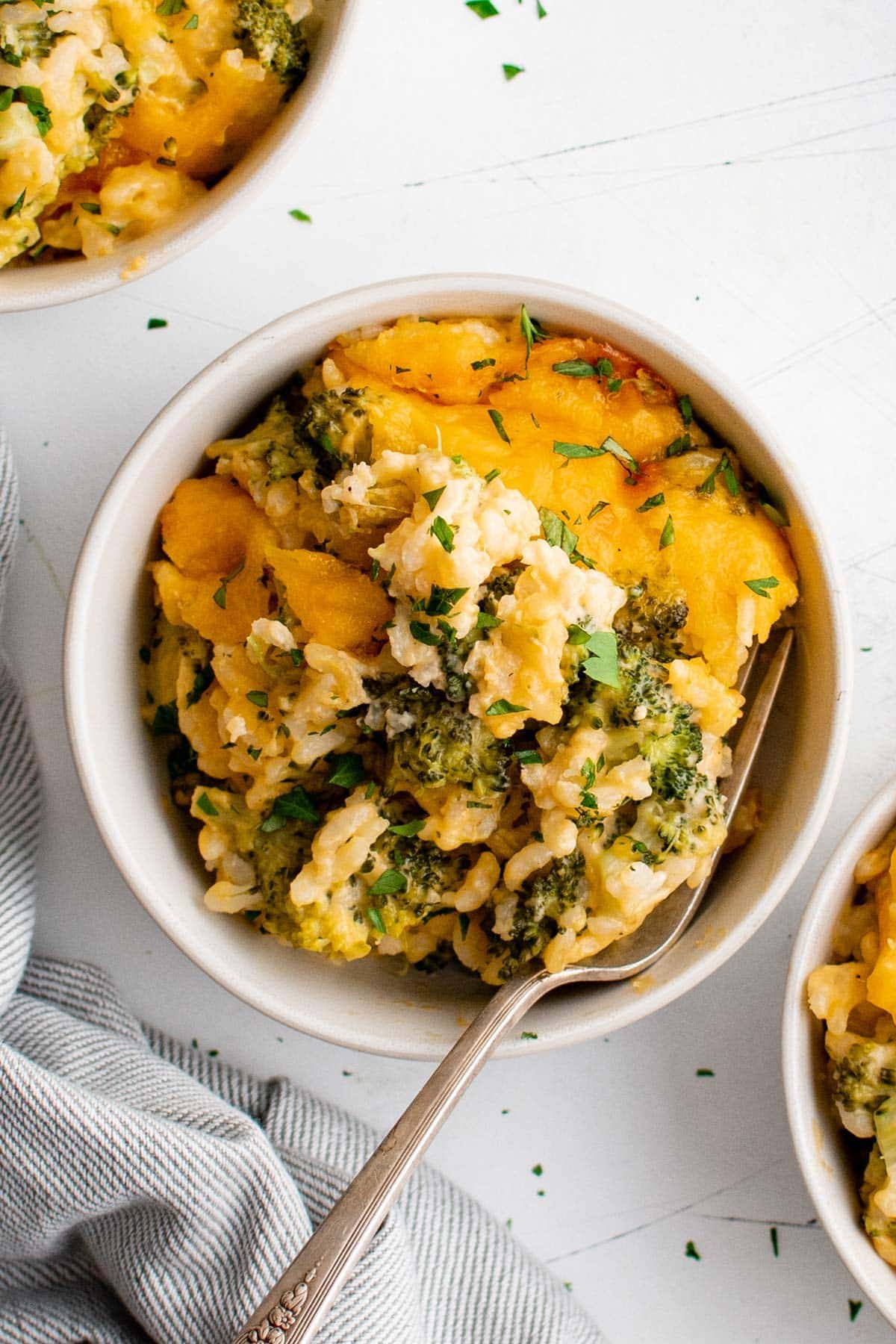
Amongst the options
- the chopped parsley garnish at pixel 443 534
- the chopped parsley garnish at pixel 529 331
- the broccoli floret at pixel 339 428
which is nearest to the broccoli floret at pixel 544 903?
the chopped parsley garnish at pixel 443 534

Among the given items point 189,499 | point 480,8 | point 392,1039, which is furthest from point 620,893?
point 480,8

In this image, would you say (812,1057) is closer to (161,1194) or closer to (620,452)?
(620,452)

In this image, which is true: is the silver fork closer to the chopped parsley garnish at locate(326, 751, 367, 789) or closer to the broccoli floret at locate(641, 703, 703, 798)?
the broccoli floret at locate(641, 703, 703, 798)

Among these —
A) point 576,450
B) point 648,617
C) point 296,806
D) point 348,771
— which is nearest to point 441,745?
point 348,771

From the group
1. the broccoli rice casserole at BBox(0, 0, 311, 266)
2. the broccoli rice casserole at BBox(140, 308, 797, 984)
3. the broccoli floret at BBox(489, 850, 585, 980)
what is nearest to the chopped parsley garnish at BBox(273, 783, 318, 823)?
the broccoli rice casserole at BBox(140, 308, 797, 984)

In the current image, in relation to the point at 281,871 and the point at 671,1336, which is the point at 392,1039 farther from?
the point at 671,1336

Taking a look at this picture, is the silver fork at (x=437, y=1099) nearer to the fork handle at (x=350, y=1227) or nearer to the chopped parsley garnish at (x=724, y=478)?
the fork handle at (x=350, y=1227)
